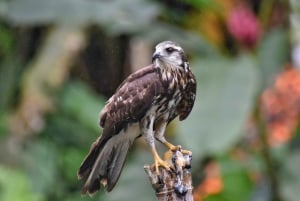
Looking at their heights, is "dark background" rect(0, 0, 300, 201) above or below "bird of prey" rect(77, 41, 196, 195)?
above

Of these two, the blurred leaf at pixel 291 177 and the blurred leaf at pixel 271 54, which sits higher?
the blurred leaf at pixel 271 54

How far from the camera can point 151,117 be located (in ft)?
8.20

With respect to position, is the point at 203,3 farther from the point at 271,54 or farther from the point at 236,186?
the point at 236,186

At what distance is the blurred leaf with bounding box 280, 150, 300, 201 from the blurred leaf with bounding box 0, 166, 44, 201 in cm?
135

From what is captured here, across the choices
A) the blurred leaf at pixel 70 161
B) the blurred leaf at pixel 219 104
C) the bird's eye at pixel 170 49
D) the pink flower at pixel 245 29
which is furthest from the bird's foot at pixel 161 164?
the blurred leaf at pixel 70 161

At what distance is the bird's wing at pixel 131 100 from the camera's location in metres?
2.47

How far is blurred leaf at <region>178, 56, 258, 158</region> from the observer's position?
4895 mm

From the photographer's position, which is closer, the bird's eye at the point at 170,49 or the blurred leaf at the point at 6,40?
the bird's eye at the point at 170,49

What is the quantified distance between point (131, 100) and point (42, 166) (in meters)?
3.62

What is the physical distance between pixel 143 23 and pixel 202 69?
587 mm

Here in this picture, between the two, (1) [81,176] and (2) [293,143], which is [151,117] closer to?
(1) [81,176]

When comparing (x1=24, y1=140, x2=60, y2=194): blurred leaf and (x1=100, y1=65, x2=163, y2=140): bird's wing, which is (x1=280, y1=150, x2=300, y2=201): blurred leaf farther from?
(x1=100, y1=65, x2=163, y2=140): bird's wing

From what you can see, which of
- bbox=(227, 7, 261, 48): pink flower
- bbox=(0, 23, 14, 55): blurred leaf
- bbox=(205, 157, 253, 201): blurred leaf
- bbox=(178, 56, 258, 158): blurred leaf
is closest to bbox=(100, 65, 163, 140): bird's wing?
bbox=(178, 56, 258, 158): blurred leaf

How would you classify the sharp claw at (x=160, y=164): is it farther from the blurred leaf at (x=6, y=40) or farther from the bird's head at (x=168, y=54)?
the blurred leaf at (x=6, y=40)
